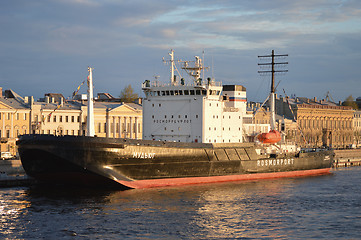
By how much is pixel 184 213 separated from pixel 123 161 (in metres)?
9.63

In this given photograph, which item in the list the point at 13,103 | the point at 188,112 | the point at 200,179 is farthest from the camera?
the point at 13,103

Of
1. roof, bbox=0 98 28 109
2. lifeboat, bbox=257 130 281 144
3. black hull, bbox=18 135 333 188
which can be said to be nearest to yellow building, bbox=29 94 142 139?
roof, bbox=0 98 28 109

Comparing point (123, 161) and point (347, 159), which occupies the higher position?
point (123, 161)

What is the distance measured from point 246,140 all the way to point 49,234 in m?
31.6

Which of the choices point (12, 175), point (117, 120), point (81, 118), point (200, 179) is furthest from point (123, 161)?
point (117, 120)

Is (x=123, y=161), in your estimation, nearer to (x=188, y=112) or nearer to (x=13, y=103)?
(x=188, y=112)

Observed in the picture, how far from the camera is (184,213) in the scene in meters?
37.8

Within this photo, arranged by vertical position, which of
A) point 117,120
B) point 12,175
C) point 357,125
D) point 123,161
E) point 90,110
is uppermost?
point 357,125

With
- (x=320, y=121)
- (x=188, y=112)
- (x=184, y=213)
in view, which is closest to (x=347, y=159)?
(x=320, y=121)

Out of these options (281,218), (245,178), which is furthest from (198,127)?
(281,218)

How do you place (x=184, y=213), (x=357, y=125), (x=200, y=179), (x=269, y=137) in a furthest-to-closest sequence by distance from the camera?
1. (x=357, y=125)
2. (x=269, y=137)
3. (x=200, y=179)
4. (x=184, y=213)

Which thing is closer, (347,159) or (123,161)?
(123,161)

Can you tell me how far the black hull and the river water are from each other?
3.40 feet

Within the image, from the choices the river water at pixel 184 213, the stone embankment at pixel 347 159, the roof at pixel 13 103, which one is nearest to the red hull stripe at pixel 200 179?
the river water at pixel 184 213
